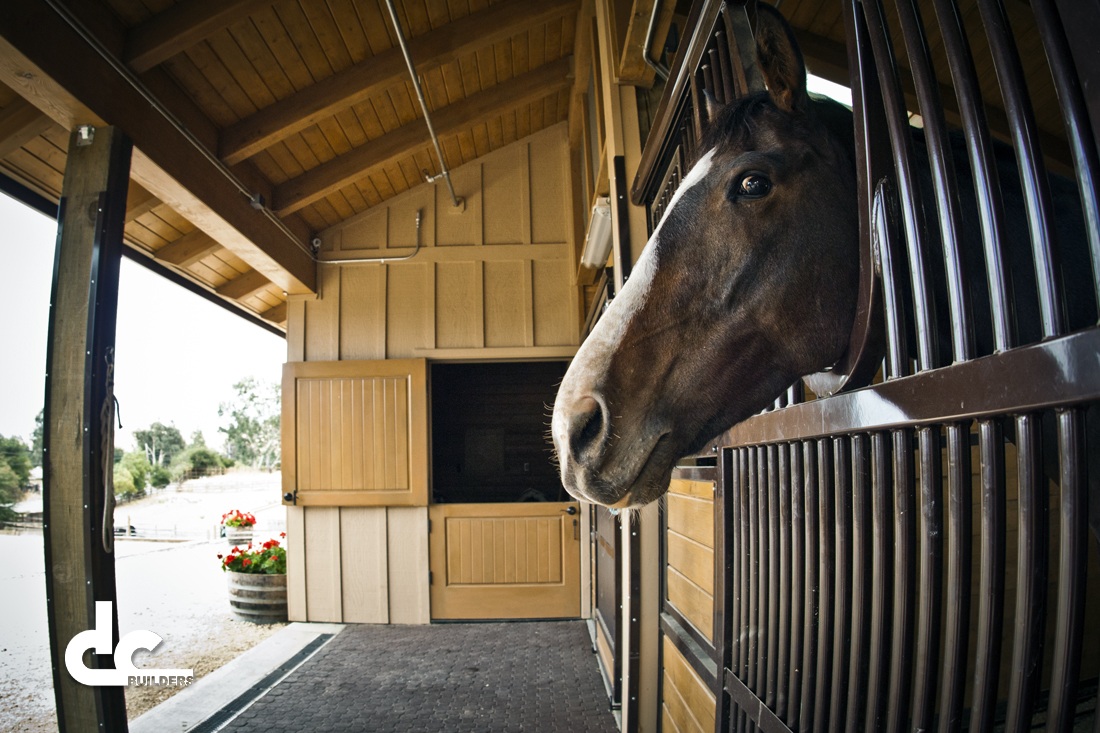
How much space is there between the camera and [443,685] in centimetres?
374

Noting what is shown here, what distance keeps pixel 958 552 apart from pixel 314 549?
541cm

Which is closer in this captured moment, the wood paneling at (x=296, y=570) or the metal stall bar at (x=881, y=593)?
the metal stall bar at (x=881, y=593)

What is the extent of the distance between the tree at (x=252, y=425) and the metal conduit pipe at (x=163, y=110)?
2085 cm

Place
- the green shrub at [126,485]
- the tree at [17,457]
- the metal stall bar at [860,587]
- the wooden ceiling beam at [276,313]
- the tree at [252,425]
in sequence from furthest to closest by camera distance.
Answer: the tree at [252,425], the green shrub at [126,485], the wooden ceiling beam at [276,313], the tree at [17,457], the metal stall bar at [860,587]

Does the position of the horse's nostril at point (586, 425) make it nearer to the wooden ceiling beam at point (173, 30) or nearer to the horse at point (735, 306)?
the horse at point (735, 306)

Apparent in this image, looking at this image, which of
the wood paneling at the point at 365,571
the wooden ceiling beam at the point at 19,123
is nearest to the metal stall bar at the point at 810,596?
the wooden ceiling beam at the point at 19,123

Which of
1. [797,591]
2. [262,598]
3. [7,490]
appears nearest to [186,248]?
[7,490]

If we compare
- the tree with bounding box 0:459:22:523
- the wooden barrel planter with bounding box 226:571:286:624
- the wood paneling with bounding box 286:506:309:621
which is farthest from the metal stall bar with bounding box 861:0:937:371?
the wooden barrel planter with bounding box 226:571:286:624

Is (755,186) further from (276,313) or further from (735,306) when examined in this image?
(276,313)

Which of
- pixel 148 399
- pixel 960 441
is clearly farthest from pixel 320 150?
pixel 148 399

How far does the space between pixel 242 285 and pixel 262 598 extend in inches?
105

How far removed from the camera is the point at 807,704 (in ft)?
3.01

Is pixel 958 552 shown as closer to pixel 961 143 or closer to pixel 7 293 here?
pixel 961 143

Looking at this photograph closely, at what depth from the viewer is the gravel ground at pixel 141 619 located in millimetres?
3615
